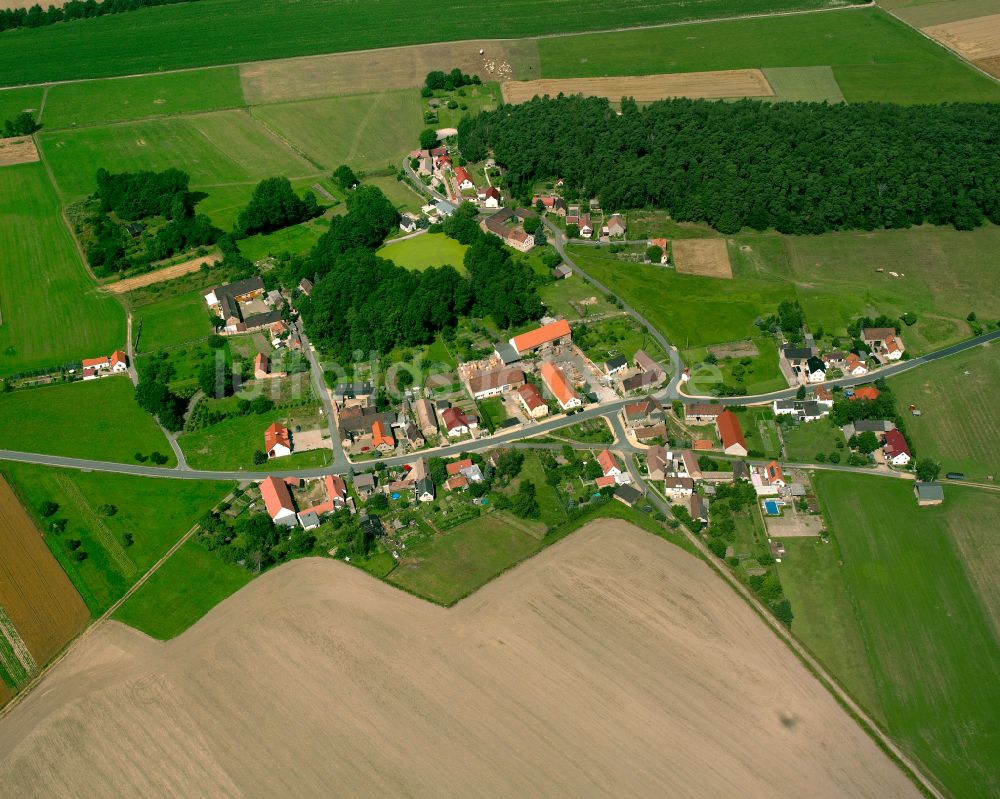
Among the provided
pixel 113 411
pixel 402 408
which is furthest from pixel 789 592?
pixel 113 411

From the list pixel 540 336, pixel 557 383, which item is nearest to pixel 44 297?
pixel 540 336

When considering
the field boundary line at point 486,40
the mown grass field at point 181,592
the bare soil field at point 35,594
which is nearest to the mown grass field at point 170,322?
the bare soil field at point 35,594

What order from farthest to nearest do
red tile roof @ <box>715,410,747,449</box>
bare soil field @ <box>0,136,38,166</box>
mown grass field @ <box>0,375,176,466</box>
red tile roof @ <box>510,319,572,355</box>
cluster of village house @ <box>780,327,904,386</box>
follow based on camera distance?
1. bare soil field @ <box>0,136,38,166</box>
2. red tile roof @ <box>510,319,572,355</box>
3. cluster of village house @ <box>780,327,904,386</box>
4. mown grass field @ <box>0,375,176,466</box>
5. red tile roof @ <box>715,410,747,449</box>

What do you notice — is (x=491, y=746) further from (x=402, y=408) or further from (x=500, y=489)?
(x=402, y=408)

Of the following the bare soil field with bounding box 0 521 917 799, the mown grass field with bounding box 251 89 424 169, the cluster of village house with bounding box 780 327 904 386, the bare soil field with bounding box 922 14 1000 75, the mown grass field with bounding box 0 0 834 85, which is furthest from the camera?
the mown grass field with bounding box 0 0 834 85

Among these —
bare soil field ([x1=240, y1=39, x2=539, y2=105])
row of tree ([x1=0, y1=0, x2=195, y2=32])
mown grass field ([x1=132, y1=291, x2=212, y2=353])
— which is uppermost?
row of tree ([x1=0, y1=0, x2=195, y2=32])

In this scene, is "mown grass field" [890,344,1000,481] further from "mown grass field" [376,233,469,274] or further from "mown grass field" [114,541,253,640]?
"mown grass field" [114,541,253,640]

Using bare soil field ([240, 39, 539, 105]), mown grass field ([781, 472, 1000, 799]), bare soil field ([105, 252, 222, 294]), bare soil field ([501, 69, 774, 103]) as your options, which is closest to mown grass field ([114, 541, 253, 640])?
A: mown grass field ([781, 472, 1000, 799])
